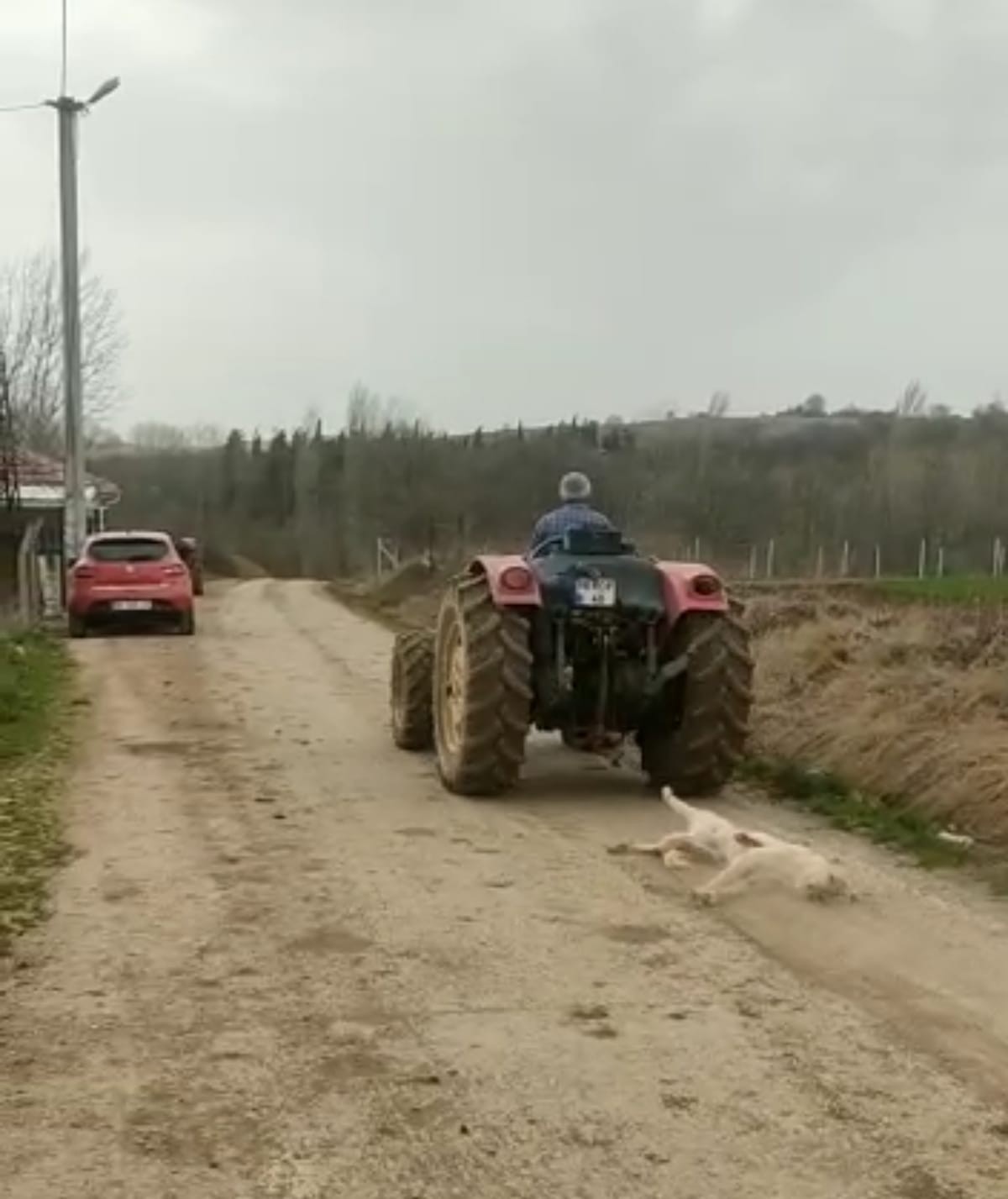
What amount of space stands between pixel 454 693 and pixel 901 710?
273 centimetres

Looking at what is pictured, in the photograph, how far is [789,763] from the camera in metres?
11.0

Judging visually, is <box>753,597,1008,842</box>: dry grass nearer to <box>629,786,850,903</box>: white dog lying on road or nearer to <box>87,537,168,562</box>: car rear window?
<box>629,786,850,903</box>: white dog lying on road

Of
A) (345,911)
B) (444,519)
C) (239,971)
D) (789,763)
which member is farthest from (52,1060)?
(444,519)

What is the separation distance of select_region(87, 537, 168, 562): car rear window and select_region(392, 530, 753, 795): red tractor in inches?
Result: 612

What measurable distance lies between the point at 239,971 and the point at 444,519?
68675 mm

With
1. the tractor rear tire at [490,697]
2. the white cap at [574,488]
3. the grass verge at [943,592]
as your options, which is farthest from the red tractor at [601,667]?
the grass verge at [943,592]

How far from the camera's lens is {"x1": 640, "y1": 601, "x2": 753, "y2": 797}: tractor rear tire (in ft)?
32.6

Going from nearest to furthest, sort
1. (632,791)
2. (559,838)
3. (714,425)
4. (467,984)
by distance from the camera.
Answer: (467,984) < (559,838) < (632,791) < (714,425)

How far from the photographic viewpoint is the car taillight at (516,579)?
10.0 m

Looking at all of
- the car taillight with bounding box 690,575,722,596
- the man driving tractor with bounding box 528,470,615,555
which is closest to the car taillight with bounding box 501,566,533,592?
the man driving tractor with bounding box 528,470,615,555

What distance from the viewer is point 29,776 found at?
436 inches

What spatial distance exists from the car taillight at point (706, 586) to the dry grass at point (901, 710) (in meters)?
1.35

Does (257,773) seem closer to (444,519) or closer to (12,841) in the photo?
(12,841)

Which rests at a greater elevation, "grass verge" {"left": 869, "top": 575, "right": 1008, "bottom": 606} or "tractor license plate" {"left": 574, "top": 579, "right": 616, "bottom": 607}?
"tractor license plate" {"left": 574, "top": 579, "right": 616, "bottom": 607}
